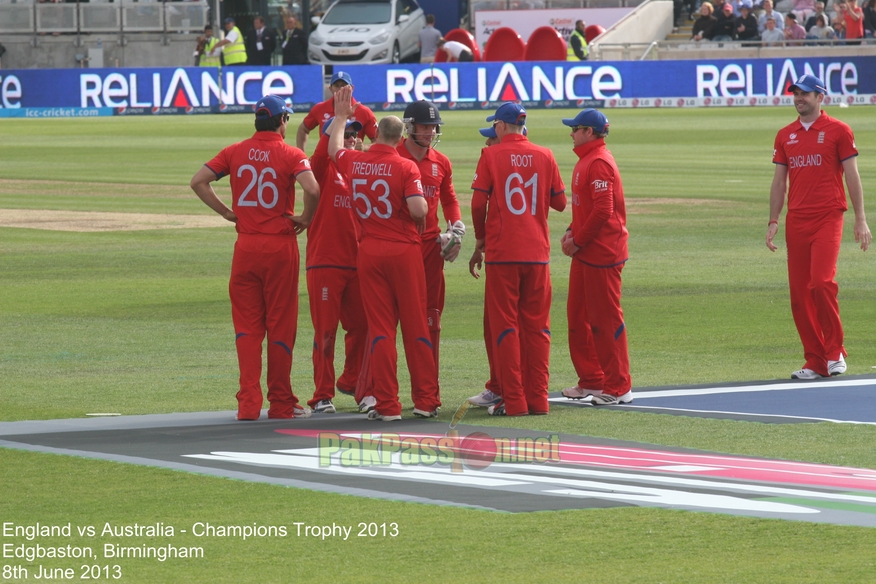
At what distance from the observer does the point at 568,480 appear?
7.68 metres

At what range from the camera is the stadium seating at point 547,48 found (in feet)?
153

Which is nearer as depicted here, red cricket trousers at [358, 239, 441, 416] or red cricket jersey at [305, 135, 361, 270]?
red cricket trousers at [358, 239, 441, 416]

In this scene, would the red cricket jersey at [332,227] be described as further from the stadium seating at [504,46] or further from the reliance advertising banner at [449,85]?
the stadium seating at [504,46]

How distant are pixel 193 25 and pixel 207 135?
1432 cm

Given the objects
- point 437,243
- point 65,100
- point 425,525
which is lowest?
point 425,525

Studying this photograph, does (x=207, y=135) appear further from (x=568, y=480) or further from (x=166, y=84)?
(x=568, y=480)

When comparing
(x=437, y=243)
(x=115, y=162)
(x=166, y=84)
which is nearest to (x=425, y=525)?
(x=437, y=243)

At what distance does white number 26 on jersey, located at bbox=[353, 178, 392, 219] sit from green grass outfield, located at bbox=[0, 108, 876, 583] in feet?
4.88

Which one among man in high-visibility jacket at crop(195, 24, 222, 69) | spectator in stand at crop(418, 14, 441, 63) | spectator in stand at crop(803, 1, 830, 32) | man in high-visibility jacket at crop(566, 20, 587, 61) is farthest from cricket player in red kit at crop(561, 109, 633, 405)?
spectator in stand at crop(418, 14, 441, 63)

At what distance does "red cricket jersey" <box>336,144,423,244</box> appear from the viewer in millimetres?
9406

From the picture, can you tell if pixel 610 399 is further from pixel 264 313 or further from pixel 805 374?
pixel 264 313

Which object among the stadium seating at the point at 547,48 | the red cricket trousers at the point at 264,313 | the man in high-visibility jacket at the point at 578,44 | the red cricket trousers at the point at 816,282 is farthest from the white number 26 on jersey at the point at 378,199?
the stadium seating at the point at 547,48

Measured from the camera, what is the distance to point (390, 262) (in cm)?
954

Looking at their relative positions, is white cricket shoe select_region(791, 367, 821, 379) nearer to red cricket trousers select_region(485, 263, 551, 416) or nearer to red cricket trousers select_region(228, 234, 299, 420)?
red cricket trousers select_region(485, 263, 551, 416)
